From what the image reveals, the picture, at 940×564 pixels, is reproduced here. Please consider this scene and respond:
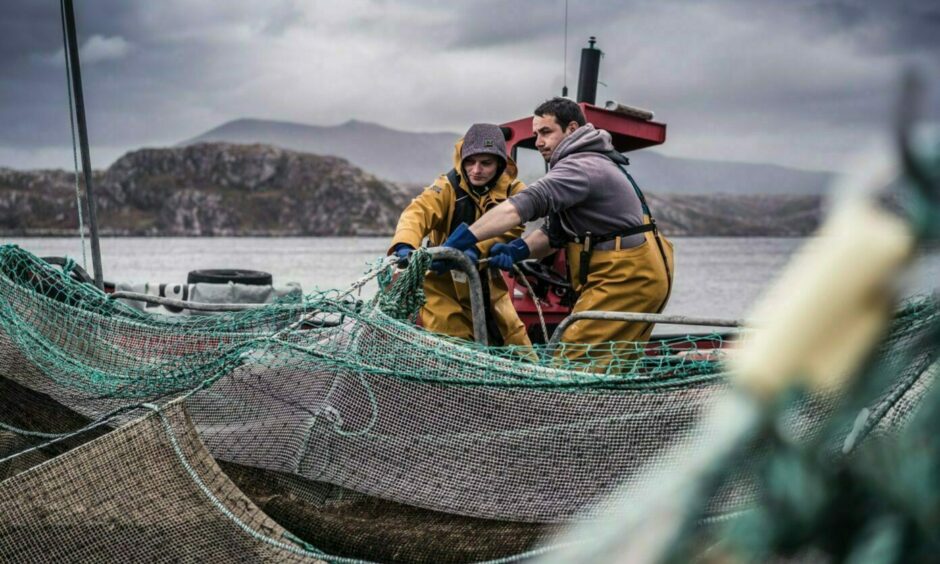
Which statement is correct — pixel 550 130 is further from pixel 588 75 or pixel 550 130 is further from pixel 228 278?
pixel 228 278

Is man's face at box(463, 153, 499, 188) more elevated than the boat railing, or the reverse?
man's face at box(463, 153, 499, 188)

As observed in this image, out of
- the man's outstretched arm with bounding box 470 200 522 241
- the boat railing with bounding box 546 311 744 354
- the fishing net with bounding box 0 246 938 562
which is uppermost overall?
the man's outstretched arm with bounding box 470 200 522 241

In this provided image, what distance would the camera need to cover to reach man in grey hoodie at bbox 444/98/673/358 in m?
5.93

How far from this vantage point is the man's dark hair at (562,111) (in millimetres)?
6512

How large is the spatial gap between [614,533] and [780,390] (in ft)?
0.66

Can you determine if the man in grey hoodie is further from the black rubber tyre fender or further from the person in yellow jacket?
the black rubber tyre fender

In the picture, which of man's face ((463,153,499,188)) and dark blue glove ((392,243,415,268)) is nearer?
dark blue glove ((392,243,415,268))

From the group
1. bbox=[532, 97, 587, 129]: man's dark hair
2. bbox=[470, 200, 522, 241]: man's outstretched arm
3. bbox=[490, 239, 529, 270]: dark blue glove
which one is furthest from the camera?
bbox=[532, 97, 587, 129]: man's dark hair

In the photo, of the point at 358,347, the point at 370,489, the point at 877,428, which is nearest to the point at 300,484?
the point at 370,489

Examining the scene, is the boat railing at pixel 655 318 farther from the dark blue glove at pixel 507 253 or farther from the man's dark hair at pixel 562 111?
the man's dark hair at pixel 562 111

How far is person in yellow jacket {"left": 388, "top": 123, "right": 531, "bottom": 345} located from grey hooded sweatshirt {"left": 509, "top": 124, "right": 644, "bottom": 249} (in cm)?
75

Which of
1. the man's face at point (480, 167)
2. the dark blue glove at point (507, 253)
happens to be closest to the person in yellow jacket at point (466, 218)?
the man's face at point (480, 167)

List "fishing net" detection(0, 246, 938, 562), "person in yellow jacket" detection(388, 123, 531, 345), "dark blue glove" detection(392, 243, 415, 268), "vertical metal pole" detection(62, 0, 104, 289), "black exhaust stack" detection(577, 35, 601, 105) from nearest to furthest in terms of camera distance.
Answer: "fishing net" detection(0, 246, 938, 562), "dark blue glove" detection(392, 243, 415, 268), "person in yellow jacket" detection(388, 123, 531, 345), "vertical metal pole" detection(62, 0, 104, 289), "black exhaust stack" detection(577, 35, 601, 105)

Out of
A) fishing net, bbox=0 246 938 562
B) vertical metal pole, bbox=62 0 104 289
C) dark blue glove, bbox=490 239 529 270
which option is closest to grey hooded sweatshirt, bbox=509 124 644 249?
dark blue glove, bbox=490 239 529 270
